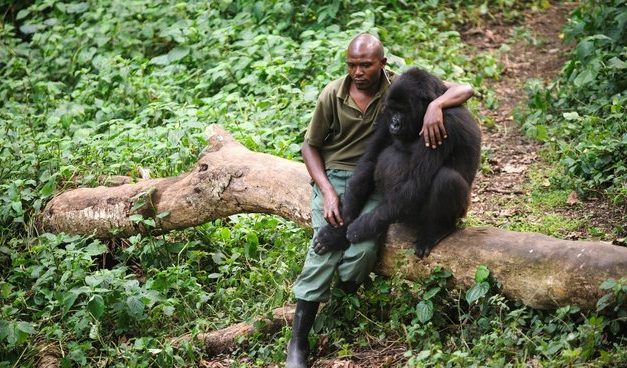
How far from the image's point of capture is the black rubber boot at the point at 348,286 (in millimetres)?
5137

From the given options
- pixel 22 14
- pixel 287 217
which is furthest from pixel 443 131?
pixel 22 14

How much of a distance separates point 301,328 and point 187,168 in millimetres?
2485

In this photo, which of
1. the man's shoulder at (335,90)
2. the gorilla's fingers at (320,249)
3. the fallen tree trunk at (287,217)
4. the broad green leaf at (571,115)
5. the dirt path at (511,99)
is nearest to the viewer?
the fallen tree trunk at (287,217)

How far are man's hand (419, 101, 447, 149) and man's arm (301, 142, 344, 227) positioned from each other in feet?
2.39

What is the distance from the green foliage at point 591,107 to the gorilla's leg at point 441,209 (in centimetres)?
187

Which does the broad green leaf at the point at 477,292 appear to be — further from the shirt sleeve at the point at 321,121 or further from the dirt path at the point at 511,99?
the dirt path at the point at 511,99

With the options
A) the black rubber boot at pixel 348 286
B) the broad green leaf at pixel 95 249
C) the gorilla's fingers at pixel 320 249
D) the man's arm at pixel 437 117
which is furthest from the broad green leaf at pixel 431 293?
the broad green leaf at pixel 95 249

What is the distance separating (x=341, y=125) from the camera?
5125 mm

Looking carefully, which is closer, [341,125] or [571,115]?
[341,125]

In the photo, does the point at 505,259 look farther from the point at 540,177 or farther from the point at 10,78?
the point at 10,78

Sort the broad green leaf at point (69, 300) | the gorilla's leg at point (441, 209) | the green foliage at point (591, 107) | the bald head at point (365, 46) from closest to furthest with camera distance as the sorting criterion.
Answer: the gorilla's leg at point (441, 209) < the bald head at point (365, 46) < the broad green leaf at point (69, 300) < the green foliage at point (591, 107)

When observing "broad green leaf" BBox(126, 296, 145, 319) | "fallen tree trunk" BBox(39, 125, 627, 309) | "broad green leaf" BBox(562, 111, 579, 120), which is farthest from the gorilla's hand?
"broad green leaf" BBox(562, 111, 579, 120)

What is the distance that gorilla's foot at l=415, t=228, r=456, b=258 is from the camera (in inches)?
187

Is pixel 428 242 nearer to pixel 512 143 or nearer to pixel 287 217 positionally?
pixel 287 217
